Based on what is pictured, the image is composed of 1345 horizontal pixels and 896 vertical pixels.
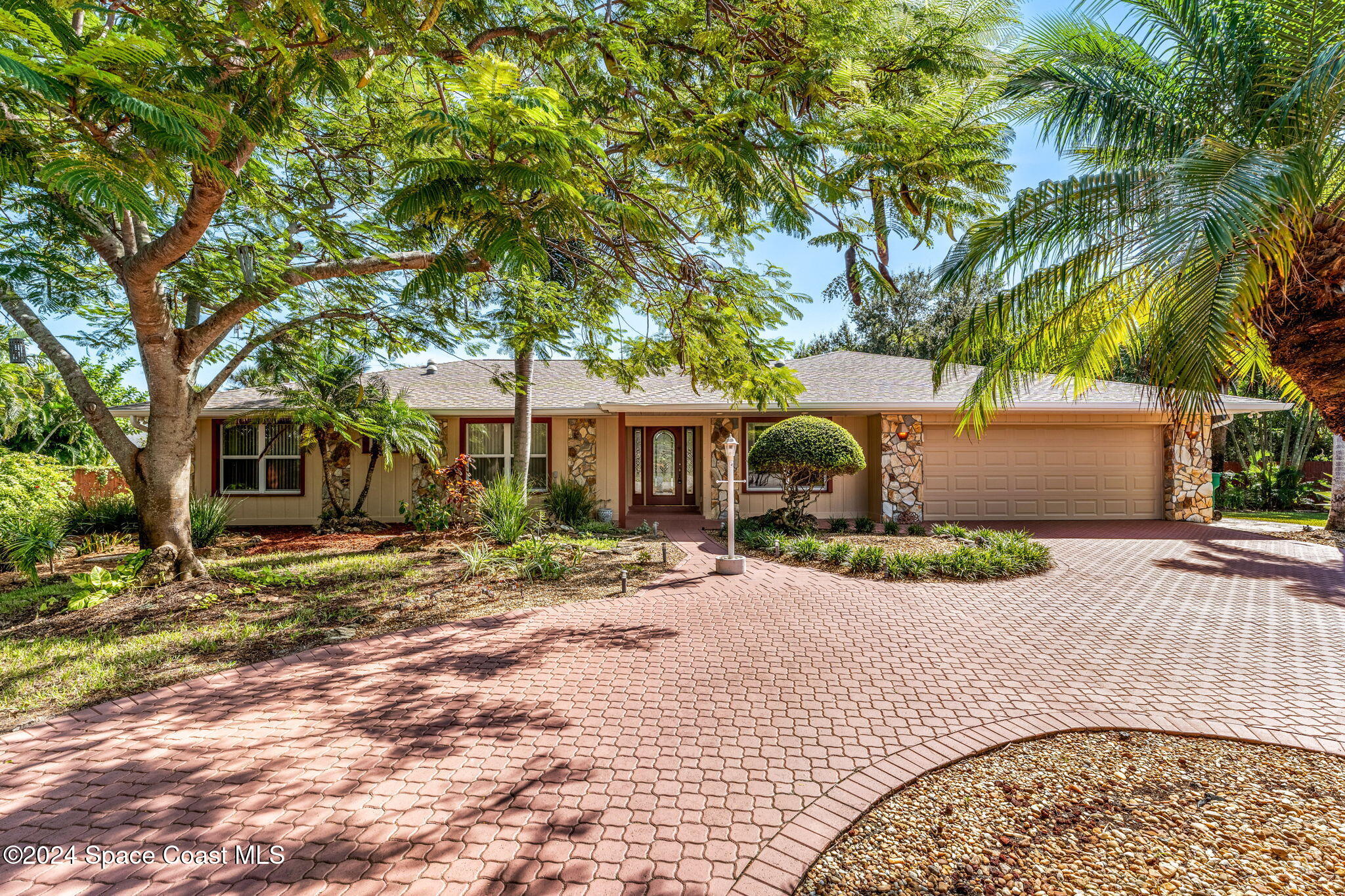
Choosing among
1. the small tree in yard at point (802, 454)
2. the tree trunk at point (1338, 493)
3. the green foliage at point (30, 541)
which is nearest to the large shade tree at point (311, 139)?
the green foliage at point (30, 541)

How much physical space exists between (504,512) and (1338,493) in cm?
1613

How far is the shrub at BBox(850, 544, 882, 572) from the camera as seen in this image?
27.6 feet

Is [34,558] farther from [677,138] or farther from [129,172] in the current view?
[677,138]

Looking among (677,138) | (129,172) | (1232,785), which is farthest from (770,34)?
(1232,785)

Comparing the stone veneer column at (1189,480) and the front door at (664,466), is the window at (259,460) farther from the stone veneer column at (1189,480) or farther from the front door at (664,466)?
the stone veneer column at (1189,480)

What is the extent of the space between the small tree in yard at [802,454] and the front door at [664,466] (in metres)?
3.72

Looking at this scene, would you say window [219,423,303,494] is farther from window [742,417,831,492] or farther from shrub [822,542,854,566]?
shrub [822,542,854,566]

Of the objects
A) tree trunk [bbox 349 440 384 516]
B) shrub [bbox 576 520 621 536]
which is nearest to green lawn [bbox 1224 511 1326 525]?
shrub [bbox 576 520 621 536]

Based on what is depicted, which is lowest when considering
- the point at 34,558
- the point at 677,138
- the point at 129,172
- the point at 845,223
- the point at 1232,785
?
the point at 1232,785

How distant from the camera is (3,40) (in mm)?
2812

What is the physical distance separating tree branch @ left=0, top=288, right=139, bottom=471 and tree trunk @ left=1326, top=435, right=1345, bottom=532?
19920 mm

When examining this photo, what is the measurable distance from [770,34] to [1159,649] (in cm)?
612

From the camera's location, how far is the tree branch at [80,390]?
6.98 m

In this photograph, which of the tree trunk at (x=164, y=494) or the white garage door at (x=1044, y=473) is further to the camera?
the white garage door at (x=1044, y=473)
